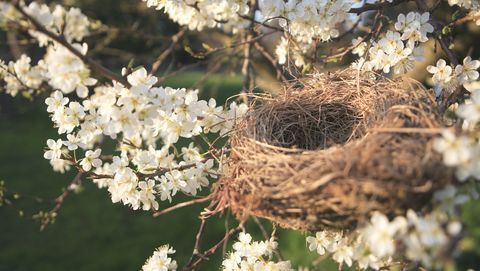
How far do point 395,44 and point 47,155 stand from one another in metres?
1.62

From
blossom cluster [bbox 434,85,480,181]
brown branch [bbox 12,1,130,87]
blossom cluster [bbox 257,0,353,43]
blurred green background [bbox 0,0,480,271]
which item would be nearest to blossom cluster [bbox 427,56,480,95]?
blossom cluster [bbox 257,0,353,43]

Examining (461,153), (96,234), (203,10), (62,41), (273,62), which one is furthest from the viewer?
(96,234)

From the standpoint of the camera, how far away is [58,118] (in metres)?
2.22

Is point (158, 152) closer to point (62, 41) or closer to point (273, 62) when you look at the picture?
point (62, 41)

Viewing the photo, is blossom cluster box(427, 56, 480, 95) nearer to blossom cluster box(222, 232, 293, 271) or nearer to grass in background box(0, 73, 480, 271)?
blossom cluster box(222, 232, 293, 271)

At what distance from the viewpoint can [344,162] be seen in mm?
1539

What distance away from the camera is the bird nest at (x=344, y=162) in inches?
56.6

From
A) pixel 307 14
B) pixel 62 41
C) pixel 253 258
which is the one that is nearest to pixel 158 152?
pixel 253 258

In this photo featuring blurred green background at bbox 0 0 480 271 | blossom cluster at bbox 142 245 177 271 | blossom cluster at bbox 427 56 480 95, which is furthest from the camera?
blurred green background at bbox 0 0 480 271

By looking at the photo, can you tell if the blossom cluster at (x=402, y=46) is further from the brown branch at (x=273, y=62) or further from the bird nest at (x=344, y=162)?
the brown branch at (x=273, y=62)

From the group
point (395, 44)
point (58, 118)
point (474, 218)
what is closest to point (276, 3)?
point (395, 44)

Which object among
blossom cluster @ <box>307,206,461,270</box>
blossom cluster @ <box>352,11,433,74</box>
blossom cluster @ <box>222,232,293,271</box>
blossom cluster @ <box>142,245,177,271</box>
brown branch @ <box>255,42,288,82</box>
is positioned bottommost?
blossom cluster @ <box>307,206,461,270</box>

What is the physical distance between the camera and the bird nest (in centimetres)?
144

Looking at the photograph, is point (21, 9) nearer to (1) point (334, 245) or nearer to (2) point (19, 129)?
(1) point (334, 245)
